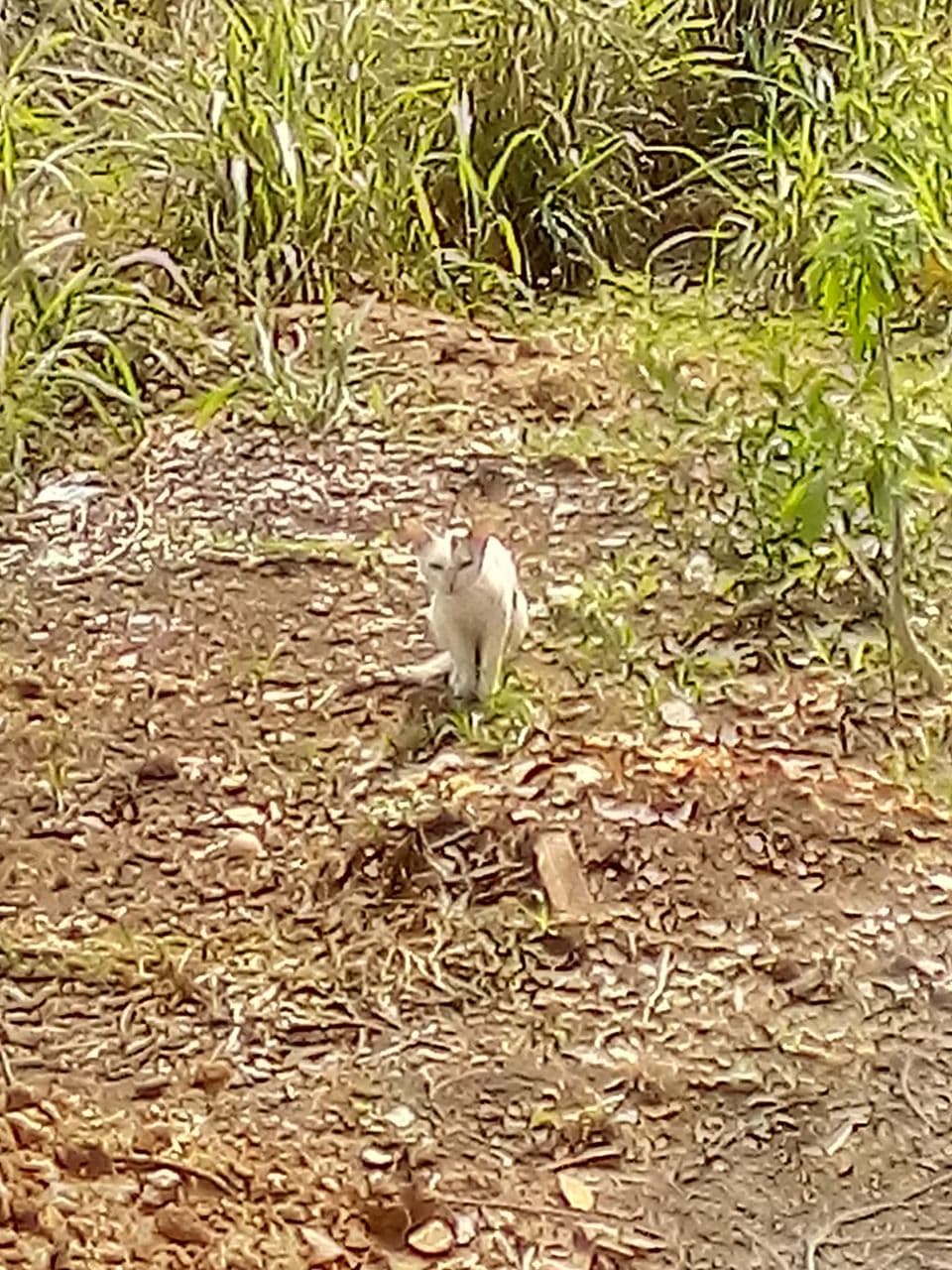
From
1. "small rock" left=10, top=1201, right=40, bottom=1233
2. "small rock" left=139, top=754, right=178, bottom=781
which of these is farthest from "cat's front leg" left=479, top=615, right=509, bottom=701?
"small rock" left=10, top=1201, right=40, bottom=1233

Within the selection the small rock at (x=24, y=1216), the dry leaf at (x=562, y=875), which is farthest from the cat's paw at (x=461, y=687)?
the small rock at (x=24, y=1216)

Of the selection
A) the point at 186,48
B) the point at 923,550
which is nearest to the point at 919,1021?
the point at 923,550

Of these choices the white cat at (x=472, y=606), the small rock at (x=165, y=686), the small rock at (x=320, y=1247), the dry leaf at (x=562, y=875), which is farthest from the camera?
the small rock at (x=165, y=686)

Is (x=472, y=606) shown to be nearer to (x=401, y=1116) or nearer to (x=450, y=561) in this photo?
(x=450, y=561)

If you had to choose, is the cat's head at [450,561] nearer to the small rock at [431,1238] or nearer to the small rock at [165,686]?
the small rock at [165,686]

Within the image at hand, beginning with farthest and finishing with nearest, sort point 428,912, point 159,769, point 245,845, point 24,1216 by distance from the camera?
point 159,769 → point 245,845 → point 428,912 → point 24,1216

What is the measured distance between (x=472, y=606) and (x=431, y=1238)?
70 cm

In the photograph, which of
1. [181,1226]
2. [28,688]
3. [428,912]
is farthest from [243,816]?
[181,1226]

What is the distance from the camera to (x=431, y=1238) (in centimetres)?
181

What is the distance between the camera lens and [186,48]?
3.60 m

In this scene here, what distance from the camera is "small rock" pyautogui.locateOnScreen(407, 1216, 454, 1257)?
180cm

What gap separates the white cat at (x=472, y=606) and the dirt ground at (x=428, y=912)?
0.19 ft

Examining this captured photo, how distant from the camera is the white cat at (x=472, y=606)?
7.59ft

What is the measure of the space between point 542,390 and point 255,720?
77 cm
